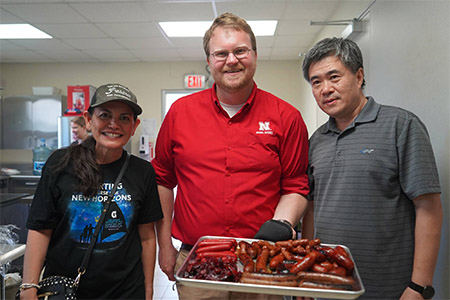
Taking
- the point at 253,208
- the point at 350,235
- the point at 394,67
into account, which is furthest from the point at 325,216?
the point at 394,67

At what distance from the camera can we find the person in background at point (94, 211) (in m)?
1.45

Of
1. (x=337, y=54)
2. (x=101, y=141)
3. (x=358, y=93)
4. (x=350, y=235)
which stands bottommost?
(x=350, y=235)

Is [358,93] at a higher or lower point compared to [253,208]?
higher

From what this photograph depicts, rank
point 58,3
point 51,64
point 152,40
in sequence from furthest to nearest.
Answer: point 51,64 → point 152,40 → point 58,3

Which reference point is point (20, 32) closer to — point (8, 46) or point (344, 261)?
point (8, 46)

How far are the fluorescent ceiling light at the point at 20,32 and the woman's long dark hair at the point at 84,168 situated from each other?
4.42 meters

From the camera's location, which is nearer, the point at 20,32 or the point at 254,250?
the point at 254,250

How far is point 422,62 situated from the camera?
74.4 inches

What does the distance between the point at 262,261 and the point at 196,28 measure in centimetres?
448

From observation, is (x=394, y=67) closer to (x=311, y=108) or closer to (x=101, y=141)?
(x=101, y=141)

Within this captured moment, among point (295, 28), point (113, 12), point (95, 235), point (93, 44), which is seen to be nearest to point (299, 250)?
point (95, 235)

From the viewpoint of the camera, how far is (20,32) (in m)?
5.18

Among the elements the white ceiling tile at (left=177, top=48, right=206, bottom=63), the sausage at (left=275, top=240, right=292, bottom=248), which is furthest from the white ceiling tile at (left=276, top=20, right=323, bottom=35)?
the sausage at (left=275, top=240, right=292, bottom=248)

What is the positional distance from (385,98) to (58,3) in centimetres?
395
